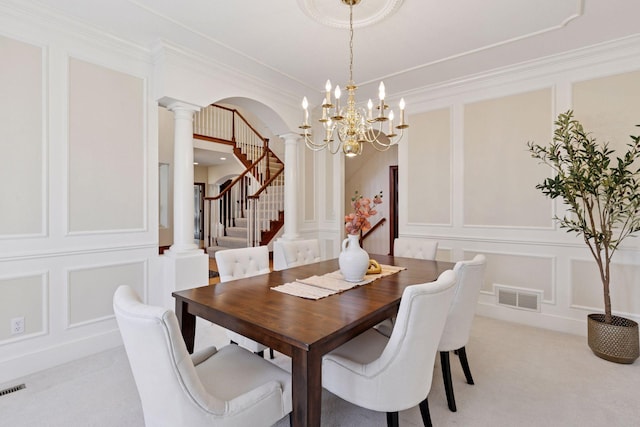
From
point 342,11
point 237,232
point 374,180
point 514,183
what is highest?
point 342,11

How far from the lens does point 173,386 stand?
3.41 feet

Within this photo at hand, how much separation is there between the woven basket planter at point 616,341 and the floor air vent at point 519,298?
684 mm

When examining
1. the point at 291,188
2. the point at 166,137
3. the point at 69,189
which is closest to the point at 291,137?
the point at 291,188

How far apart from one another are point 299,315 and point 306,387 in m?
0.35

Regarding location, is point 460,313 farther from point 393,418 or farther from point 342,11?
point 342,11

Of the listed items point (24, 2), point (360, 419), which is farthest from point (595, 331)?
point (24, 2)

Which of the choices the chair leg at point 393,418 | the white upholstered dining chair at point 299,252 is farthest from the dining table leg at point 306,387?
the white upholstered dining chair at point 299,252

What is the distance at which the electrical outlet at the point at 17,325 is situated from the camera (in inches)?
90.8

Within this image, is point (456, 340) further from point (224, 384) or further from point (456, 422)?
point (224, 384)

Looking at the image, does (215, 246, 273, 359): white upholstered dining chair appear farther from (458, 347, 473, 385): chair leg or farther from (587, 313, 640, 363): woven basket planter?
(587, 313, 640, 363): woven basket planter

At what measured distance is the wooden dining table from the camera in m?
1.19

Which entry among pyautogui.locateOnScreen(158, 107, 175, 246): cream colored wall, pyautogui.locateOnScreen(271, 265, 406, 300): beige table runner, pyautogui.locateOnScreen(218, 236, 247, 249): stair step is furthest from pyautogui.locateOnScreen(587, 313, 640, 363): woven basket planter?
pyautogui.locateOnScreen(158, 107, 175, 246): cream colored wall

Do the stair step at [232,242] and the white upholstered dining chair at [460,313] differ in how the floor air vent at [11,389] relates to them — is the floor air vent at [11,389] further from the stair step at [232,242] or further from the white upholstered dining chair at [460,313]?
the stair step at [232,242]

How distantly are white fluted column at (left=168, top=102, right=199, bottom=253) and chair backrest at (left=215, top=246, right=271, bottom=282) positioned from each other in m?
0.94
